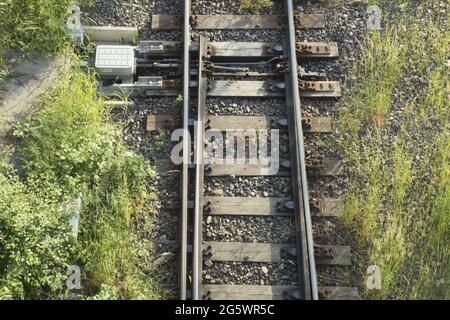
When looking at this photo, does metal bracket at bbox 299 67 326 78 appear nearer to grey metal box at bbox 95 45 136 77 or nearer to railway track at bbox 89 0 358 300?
railway track at bbox 89 0 358 300

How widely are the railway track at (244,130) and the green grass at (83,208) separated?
1.32 feet

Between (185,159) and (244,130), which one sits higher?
(244,130)

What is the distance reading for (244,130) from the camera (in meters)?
7.21

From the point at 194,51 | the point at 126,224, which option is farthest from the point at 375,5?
the point at 126,224

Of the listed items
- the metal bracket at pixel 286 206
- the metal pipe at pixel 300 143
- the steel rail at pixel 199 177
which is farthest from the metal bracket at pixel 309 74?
the metal bracket at pixel 286 206

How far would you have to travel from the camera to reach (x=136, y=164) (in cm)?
685

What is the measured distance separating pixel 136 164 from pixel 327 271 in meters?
2.23

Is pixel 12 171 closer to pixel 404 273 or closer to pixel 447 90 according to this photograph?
pixel 404 273

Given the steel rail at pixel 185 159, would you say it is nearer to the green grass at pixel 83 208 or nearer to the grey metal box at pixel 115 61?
the green grass at pixel 83 208

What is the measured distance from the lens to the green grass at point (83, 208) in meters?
6.18

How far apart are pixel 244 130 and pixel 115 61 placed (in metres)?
1.72

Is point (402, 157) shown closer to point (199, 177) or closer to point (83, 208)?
point (199, 177)

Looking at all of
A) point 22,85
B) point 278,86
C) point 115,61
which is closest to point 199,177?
point 278,86

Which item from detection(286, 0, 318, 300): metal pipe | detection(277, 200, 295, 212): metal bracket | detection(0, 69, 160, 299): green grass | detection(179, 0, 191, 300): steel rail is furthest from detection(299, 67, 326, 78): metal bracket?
detection(0, 69, 160, 299): green grass
